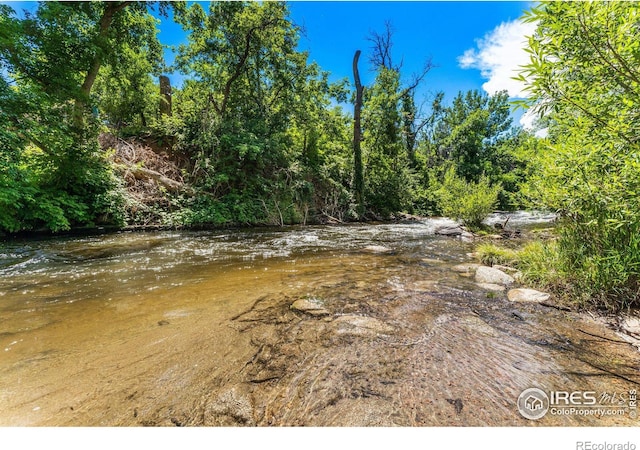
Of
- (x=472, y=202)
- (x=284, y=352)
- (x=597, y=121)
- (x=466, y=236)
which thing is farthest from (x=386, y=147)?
(x=284, y=352)

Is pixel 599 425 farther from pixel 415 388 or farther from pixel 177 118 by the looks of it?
pixel 177 118

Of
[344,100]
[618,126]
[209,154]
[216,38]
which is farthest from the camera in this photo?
[344,100]

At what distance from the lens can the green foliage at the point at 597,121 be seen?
2.21 metres

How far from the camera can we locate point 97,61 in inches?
332

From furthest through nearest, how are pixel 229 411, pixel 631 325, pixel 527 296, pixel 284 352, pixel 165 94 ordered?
pixel 165 94 < pixel 527 296 < pixel 631 325 < pixel 284 352 < pixel 229 411

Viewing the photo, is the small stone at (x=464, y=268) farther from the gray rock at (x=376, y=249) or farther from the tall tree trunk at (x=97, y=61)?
the tall tree trunk at (x=97, y=61)

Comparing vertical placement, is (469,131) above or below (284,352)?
above

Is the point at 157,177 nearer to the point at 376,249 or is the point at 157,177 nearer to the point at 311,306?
the point at 376,249

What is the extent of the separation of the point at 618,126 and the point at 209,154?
1310 centimetres

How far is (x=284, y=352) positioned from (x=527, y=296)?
354 cm

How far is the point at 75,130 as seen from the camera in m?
8.02

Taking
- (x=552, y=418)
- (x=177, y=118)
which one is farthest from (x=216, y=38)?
(x=552, y=418)

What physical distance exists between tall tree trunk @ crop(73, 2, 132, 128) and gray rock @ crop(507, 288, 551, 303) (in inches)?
463

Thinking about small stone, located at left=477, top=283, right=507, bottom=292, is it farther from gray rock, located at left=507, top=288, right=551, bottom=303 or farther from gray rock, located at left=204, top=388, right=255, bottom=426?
gray rock, located at left=204, top=388, right=255, bottom=426
